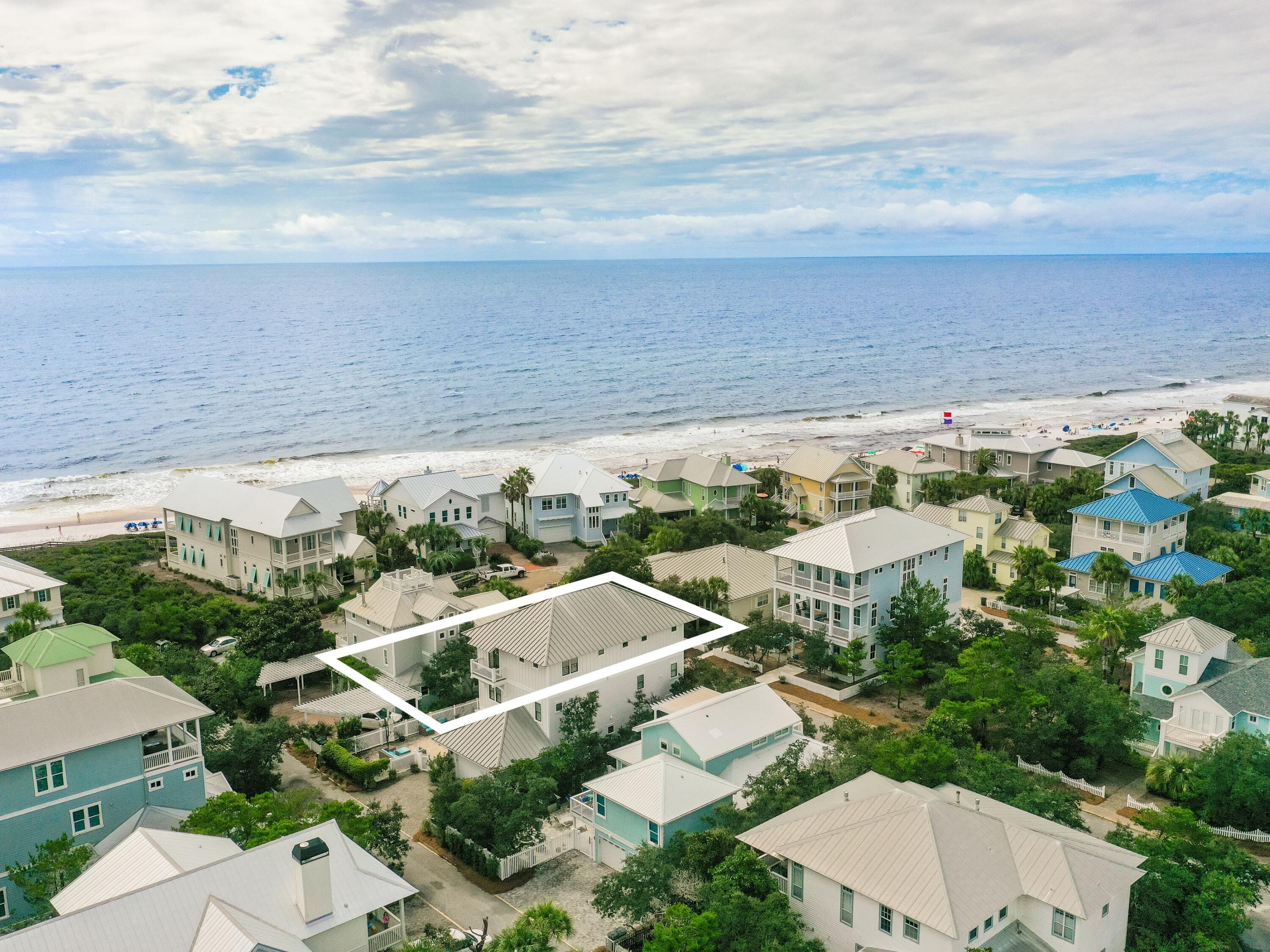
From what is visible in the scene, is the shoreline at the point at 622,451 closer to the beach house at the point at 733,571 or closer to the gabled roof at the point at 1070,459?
the gabled roof at the point at 1070,459

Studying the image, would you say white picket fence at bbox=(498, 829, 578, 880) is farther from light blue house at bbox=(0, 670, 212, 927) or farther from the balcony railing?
light blue house at bbox=(0, 670, 212, 927)

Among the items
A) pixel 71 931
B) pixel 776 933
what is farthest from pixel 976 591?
pixel 71 931

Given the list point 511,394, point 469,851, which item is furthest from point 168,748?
point 511,394

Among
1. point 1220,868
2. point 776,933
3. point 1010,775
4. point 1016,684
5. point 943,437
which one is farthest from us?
point 943,437

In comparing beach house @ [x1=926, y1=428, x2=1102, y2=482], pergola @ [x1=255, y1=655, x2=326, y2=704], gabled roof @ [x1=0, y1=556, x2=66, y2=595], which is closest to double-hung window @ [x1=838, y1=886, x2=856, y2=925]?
pergola @ [x1=255, y1=655, x2=326, y2=704]

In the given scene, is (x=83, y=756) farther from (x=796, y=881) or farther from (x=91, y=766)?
(x=796, y=881)

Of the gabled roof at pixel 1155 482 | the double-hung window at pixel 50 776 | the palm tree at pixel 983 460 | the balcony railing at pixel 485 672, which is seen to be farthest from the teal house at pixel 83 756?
the palm tree at pixel 983 460

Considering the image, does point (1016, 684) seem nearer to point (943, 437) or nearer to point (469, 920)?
point (469, 920)
